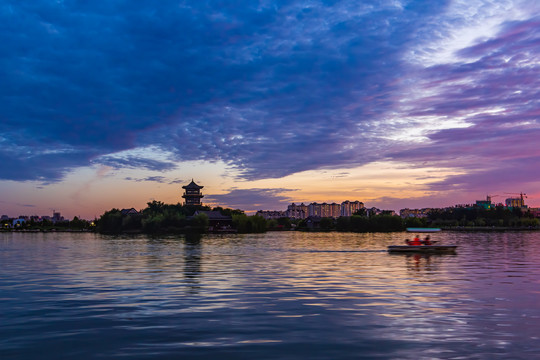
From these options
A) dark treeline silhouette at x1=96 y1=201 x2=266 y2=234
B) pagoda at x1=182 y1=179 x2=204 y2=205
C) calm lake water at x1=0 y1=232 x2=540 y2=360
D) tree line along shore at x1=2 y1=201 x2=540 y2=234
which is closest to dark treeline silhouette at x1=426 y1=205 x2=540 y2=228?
tree line along shore at x1=2 y1=201 x2=540 y2=234

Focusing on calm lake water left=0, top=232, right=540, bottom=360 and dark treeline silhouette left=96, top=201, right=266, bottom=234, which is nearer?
calm lake water left=0, top=232, right=540, bottom=360

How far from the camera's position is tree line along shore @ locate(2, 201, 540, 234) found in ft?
379

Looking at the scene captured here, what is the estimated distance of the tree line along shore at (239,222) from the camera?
115 meters

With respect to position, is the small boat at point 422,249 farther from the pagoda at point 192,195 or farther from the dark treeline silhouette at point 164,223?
the pagoda at point 192,195

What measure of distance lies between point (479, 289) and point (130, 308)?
1450cm

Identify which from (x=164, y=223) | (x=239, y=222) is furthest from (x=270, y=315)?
(x=239, y=222)

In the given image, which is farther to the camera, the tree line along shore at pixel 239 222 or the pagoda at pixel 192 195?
the pagoda at pixel 192 195

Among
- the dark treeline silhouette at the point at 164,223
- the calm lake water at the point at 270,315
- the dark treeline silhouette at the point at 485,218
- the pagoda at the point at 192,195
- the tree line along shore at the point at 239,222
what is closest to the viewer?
the calm lake water at the point at 270,315

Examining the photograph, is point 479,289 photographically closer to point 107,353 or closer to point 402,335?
point 402,335

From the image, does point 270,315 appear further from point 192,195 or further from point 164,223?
point 192,195

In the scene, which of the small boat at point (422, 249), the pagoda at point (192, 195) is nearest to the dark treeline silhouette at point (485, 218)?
the pagoda at point (192, 195)

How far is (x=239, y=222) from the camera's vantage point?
119m

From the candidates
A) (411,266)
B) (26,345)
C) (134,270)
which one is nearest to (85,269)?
(134,270)

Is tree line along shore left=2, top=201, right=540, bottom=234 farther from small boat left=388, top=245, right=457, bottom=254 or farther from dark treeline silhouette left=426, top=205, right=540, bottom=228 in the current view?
small boat left=388, top=245, right=457, bottom=254
